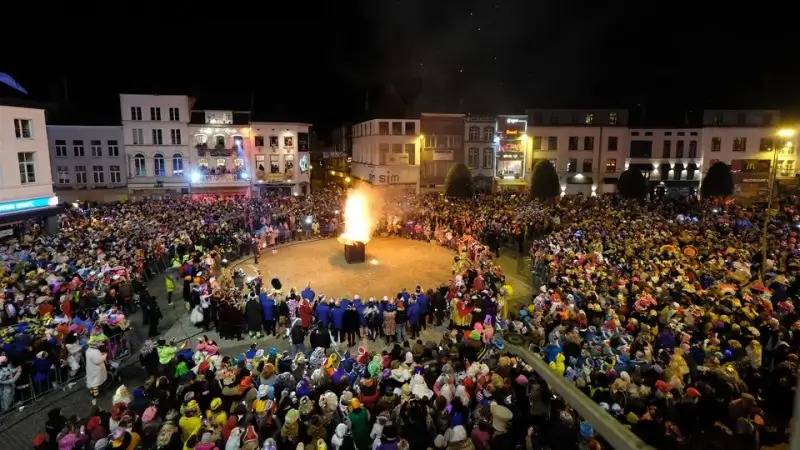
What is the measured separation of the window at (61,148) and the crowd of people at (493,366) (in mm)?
34598

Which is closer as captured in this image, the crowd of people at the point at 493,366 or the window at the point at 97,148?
the crowd of people at the point at 493,366

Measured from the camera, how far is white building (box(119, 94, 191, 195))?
45.8 meters

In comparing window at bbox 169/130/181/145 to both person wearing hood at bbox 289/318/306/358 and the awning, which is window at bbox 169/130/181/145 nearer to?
the awning

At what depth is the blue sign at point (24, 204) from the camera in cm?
2588

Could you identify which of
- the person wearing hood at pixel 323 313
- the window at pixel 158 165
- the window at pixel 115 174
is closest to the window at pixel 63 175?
the window at pixel 115 174

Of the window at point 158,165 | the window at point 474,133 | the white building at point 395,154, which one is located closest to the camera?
the window at point 158,165

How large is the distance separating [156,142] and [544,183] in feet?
123

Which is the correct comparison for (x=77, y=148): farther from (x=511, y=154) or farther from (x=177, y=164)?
(x=511, y=154)

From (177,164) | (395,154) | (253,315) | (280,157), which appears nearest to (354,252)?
(253,315)

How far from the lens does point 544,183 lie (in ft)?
149

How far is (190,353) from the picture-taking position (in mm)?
11789

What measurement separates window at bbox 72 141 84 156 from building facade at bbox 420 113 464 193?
109 ft

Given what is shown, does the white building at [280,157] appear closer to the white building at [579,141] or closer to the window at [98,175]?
the window at [98,175]

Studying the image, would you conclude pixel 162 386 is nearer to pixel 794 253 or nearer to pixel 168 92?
pixel 794 253
